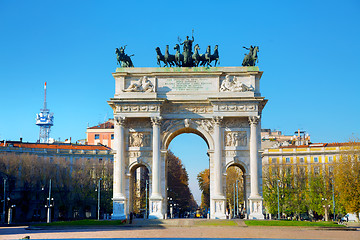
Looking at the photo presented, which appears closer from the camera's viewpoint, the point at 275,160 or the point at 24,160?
the point at 24,160

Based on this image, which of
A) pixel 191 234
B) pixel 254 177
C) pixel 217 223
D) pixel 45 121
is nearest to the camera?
pixel 191 234

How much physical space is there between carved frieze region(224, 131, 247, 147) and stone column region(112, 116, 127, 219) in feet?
31.3

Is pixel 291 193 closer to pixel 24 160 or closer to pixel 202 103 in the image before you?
pixel 202 103

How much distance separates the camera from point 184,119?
49.6 metres

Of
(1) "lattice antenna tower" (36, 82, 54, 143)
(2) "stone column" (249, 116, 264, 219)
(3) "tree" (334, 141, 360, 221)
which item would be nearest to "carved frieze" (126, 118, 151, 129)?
(2) "stone column" (249, 116, 264, 219)

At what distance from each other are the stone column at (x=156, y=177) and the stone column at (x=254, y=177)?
8.12 meters

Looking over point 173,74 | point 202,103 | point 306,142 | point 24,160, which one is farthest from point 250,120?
point 306,142

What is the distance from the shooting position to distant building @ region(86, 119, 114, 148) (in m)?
110

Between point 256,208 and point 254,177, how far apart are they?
108 inches

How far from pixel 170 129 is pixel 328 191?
31.3 meters

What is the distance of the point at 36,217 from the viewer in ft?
266

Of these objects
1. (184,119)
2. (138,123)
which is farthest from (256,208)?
(138,123)

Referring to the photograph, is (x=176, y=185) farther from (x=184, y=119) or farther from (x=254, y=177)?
(x=254, y=177)

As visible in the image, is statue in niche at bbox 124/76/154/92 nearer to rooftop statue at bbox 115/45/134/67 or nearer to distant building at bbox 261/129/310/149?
rooftop statue at bbox 115/45/134/67
